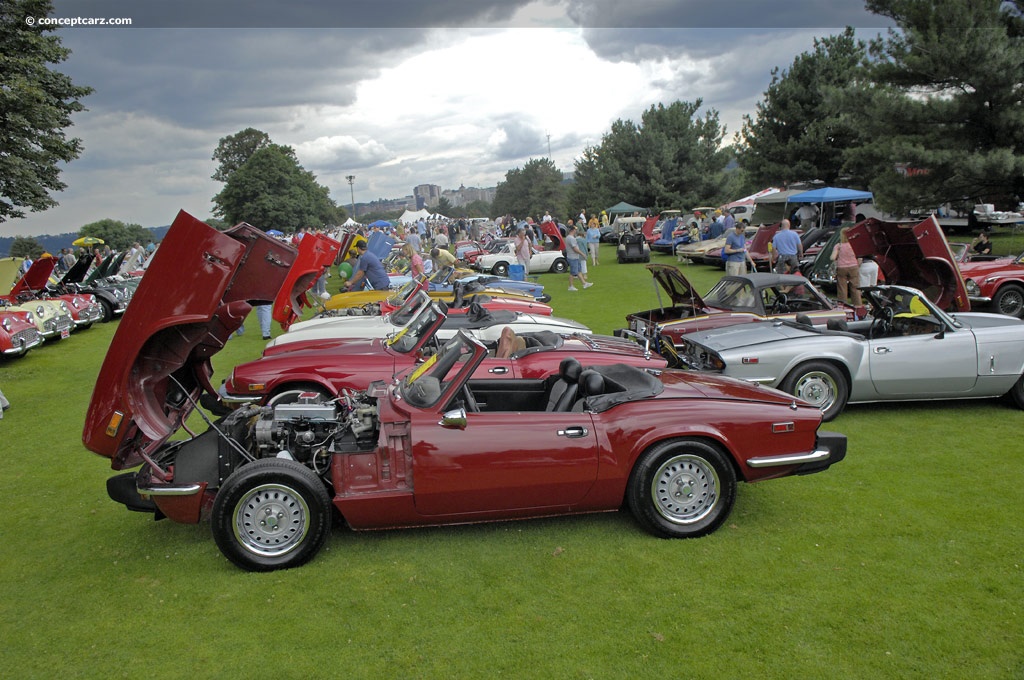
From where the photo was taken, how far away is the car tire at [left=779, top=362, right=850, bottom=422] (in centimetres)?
663

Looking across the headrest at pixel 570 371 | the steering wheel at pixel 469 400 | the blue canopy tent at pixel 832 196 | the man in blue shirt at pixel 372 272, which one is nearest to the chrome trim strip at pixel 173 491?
the steering wheel at pixel 469 400

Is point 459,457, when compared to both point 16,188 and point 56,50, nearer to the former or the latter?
point 16,188

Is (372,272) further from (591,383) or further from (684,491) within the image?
(684,491)

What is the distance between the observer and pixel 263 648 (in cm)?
346

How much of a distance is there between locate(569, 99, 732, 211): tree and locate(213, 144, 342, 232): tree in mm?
36709

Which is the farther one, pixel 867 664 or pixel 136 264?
pixel 136 264

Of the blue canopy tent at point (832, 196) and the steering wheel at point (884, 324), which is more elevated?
the blue canopy tent at point (832, 196)

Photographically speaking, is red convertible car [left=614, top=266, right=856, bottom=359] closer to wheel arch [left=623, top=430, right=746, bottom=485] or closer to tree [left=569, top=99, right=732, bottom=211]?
wheel arch [left=623, top=430, right=746, bottom=485]

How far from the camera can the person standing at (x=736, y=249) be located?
1476 centimetres

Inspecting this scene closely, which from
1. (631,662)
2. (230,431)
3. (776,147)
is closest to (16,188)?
(230,431)

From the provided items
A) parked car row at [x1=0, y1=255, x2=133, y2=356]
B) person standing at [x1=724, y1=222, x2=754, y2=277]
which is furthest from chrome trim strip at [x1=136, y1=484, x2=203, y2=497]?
person standing at [x1=724, y1=222, x2=754, y2=277]

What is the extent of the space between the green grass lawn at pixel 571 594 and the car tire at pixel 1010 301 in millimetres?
7606

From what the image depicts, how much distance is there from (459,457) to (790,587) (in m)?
2.14

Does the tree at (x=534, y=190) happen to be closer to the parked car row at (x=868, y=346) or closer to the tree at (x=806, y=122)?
the tree at (x=806, y=122)
